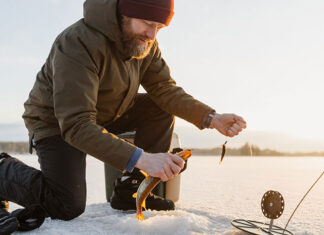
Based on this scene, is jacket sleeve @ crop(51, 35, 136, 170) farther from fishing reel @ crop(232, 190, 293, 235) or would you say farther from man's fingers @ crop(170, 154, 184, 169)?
fishing reel @ crop(232, 190, 293, 235)

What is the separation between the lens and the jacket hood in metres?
1.70

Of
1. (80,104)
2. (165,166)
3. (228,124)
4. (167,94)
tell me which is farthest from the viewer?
(167,94)

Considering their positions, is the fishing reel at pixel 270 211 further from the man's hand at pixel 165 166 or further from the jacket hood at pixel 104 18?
the jacket hood at pixel 104 18

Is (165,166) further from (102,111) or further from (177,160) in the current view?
(102,111)

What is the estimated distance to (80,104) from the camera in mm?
1539

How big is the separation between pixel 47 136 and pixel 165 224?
2.71 ft

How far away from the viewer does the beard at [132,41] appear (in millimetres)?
1748

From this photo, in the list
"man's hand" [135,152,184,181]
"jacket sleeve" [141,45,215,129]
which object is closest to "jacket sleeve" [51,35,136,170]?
"man's hand" [135,152,184,181]

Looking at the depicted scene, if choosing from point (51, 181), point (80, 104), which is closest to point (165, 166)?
point (80, 104)

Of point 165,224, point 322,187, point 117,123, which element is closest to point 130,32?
point 117,123

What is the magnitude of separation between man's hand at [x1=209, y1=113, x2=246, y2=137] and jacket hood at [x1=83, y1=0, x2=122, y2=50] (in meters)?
0.66

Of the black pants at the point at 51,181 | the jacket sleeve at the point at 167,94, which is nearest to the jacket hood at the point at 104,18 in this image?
the jacket sleeve at the point at 167,94

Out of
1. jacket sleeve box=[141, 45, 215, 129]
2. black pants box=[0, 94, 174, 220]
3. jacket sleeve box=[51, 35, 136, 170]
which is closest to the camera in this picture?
jacket sleeve box=[51, 35, 136, 170]

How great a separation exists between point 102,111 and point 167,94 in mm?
429
